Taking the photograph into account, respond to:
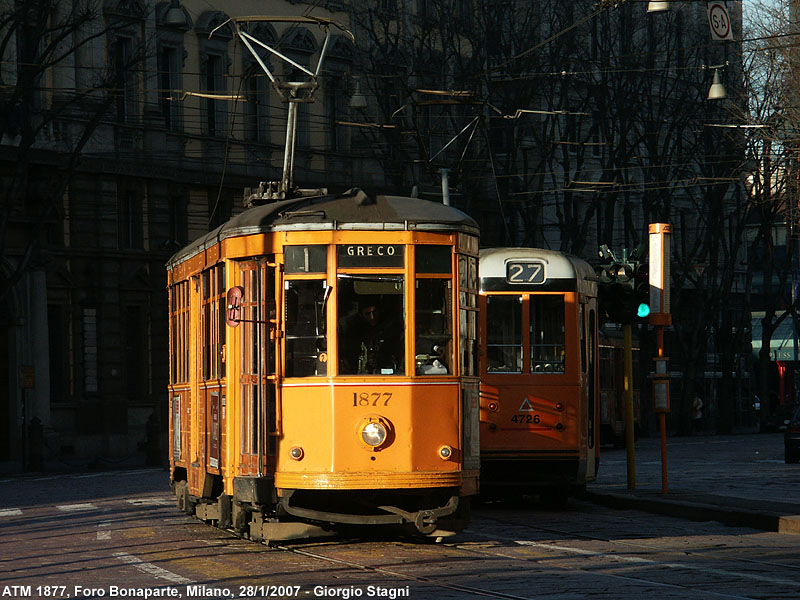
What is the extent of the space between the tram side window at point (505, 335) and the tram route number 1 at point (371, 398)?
5.33m

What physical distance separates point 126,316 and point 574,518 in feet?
79.0

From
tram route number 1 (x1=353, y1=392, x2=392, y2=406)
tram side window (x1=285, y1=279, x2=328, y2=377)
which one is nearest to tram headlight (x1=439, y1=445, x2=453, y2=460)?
tram route number 1 (x1=353, y1=392, x2=392, y2=406)

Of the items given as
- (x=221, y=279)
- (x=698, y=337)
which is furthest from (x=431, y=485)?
(x=698, y=337)

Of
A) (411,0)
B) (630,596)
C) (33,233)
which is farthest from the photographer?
(411,0)

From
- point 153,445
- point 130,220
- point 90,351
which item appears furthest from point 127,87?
point 153,445

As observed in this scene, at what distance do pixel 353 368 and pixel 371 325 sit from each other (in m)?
0.38

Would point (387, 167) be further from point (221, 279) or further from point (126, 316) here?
point (221, 279)

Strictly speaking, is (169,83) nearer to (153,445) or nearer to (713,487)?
(153,445)

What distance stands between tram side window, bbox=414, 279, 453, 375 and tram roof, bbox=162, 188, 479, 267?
498 millimetres

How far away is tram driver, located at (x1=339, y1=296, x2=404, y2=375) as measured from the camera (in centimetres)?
1376

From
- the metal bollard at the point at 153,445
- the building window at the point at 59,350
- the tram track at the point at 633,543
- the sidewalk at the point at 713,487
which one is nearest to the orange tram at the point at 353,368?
the tram track at the point at 633,543

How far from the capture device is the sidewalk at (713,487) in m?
17.1

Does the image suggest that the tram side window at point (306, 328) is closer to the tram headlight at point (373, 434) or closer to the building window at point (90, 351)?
the tram headlight at point (373, 434)

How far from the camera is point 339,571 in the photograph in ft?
39.3
